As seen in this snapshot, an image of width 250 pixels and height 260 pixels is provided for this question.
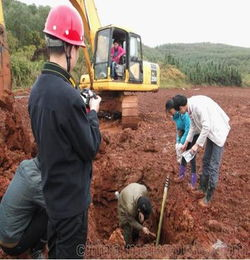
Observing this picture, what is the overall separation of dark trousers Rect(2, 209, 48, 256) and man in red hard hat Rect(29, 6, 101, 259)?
0.45 metres

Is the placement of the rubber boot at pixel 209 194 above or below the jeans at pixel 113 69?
below

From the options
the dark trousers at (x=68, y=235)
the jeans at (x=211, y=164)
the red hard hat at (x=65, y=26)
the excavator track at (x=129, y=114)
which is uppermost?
the red hard hat at (x=65, y=26)

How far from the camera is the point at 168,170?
622cm

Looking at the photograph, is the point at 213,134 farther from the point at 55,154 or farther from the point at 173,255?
the point at 55,154

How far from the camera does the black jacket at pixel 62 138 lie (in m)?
2.29

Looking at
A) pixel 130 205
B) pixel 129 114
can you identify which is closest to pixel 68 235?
pixel 130 205

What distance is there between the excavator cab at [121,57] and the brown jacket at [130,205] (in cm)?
579

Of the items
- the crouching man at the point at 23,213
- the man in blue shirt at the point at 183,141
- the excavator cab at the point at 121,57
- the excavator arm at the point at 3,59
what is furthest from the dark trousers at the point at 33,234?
the excavator cab at the point at 121,57

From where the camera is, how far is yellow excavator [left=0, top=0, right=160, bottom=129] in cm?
1034

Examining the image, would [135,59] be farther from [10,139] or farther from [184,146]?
[10,139]

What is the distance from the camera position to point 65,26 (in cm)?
245

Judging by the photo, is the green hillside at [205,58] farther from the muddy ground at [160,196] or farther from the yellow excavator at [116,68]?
the muddy ground at [160,196]

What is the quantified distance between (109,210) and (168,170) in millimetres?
1185

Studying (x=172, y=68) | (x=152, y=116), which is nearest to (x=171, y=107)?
(x=152, y=116)
